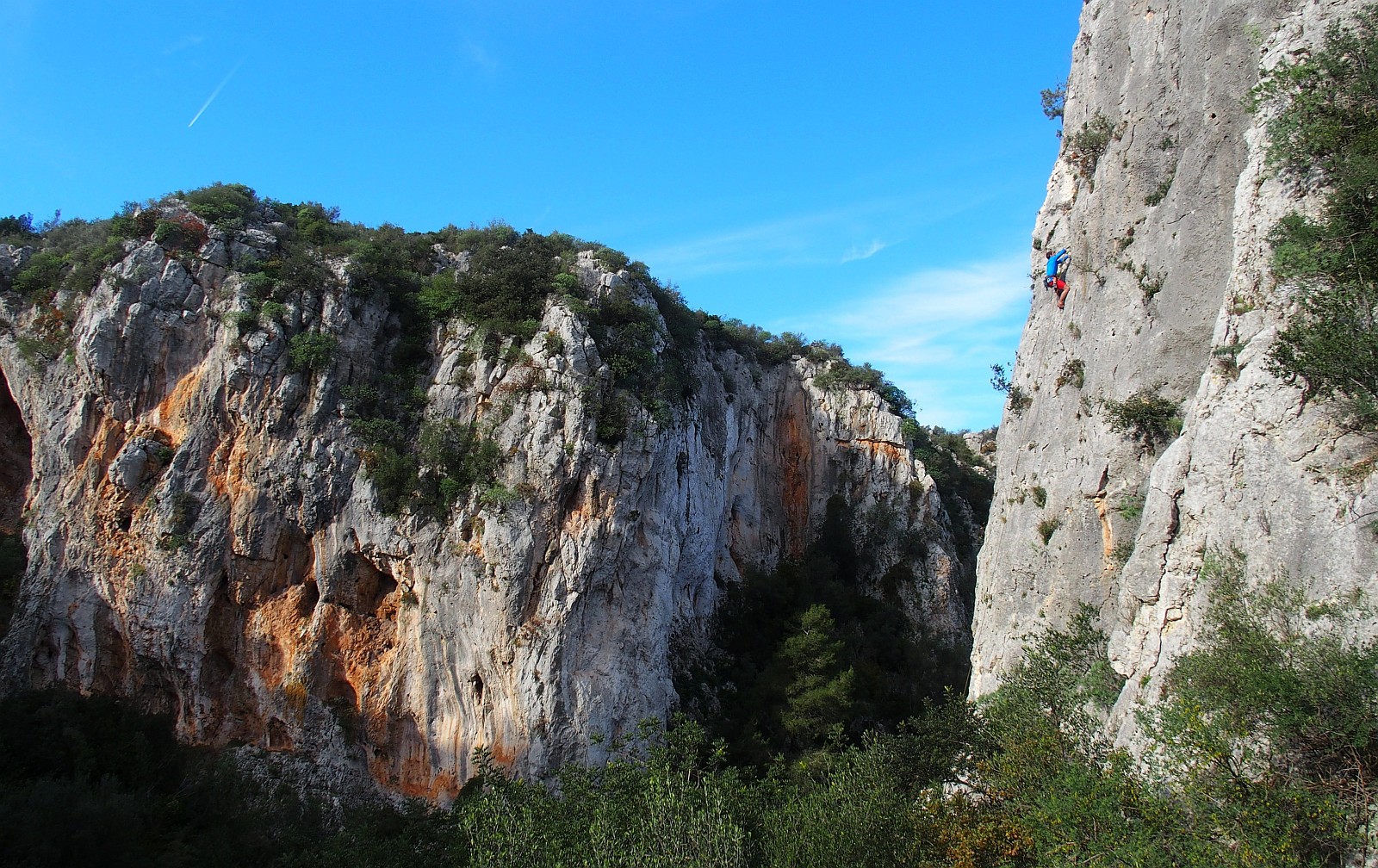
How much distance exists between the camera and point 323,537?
1061 inches

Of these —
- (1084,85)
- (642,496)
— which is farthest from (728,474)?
(1084,85)

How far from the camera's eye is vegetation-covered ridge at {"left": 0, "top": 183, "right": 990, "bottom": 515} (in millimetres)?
27859

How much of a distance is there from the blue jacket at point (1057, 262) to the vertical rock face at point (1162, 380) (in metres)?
0.33

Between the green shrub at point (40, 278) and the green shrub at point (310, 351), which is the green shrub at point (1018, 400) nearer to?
the green shrub at point (310, 351)

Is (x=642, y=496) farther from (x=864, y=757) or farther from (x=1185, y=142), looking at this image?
(x=1185, y=142)

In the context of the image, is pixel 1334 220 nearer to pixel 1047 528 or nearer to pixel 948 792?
pixel 1047 528

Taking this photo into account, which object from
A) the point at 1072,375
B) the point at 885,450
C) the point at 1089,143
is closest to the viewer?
the point at 1072,375

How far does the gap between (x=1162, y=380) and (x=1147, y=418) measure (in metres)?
0.79

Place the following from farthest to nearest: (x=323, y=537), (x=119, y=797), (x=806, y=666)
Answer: (x=806, y=666), (x=323, y=537), (x=119, y=797)

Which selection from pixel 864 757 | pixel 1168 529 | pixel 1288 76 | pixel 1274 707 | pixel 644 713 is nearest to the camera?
pixel 1274 707

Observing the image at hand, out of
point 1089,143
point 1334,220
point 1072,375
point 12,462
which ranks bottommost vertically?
point 1334,220

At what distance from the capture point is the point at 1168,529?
43.7ft

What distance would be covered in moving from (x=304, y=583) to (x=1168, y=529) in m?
24.7

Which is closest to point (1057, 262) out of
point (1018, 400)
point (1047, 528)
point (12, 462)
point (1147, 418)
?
point (1018, 400)
